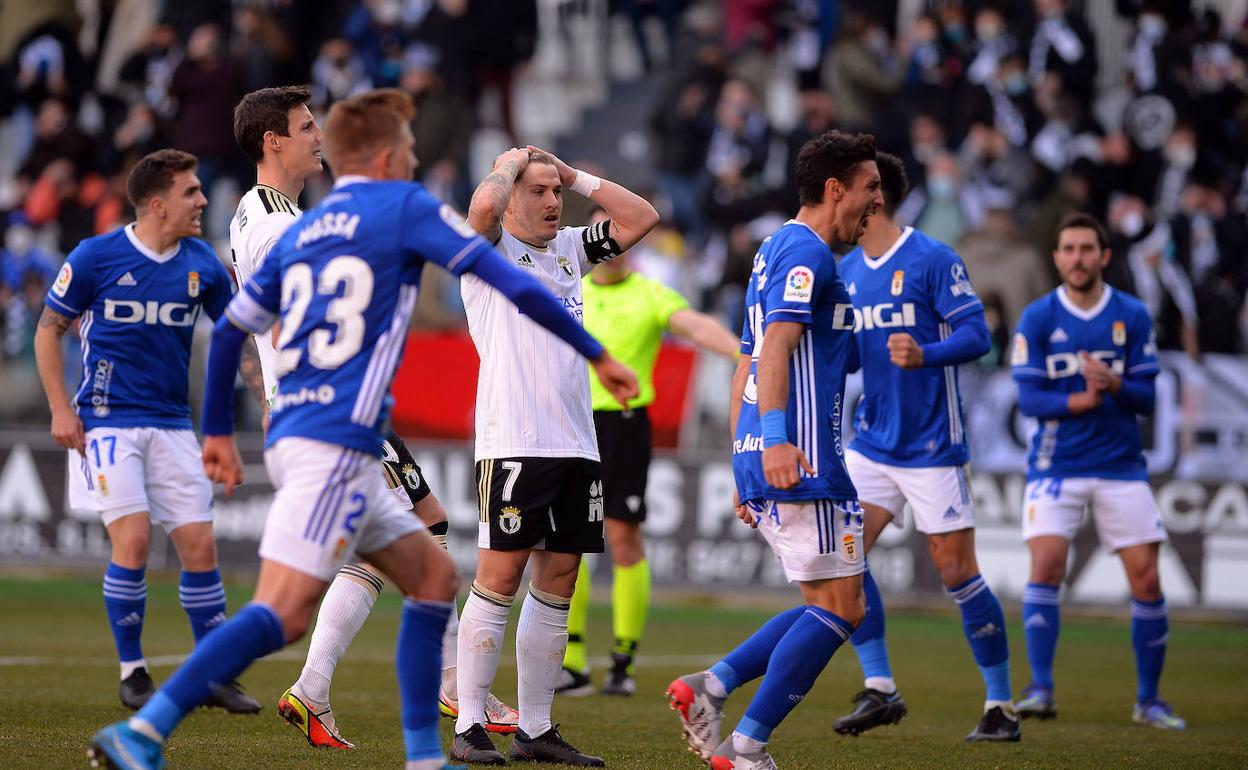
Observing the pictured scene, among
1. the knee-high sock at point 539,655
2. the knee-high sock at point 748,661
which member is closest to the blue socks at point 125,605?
the knee-high sock at point 539,655

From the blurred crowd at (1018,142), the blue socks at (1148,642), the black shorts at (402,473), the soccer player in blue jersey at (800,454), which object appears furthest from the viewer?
the blurred crowd at (1018,142)

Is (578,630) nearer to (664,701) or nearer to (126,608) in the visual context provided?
(664,701)

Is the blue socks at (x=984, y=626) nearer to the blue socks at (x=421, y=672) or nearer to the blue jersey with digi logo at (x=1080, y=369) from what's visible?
the blue jersey with digi logo at (x=1080, y=369)

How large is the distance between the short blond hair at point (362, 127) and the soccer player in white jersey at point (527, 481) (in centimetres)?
108

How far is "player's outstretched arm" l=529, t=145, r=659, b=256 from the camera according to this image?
7438 mm

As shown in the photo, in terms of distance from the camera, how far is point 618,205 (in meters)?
7.45

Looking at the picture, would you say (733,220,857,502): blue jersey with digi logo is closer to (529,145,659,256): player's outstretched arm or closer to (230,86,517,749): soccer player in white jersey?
(529,145,659,256): player's outstretched arm

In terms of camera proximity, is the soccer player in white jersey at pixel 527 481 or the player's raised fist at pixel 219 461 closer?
the player's raised fist at pixel 219 461

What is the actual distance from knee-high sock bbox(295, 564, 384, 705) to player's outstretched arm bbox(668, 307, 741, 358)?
3402 millimetres

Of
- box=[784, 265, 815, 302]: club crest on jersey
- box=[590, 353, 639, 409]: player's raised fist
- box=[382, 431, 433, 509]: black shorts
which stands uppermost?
box=[784, 265, 815, 302]: club crest on jersey

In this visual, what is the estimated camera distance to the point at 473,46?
21.5 meters

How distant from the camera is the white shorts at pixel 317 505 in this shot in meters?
5.48

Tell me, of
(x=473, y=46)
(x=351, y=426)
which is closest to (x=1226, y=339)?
(x=473, y=46)

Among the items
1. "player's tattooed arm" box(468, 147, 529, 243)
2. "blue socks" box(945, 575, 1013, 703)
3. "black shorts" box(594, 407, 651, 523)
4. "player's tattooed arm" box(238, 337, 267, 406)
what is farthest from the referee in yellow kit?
"player's tattooed arm" box(468, 147, 529, 243)
